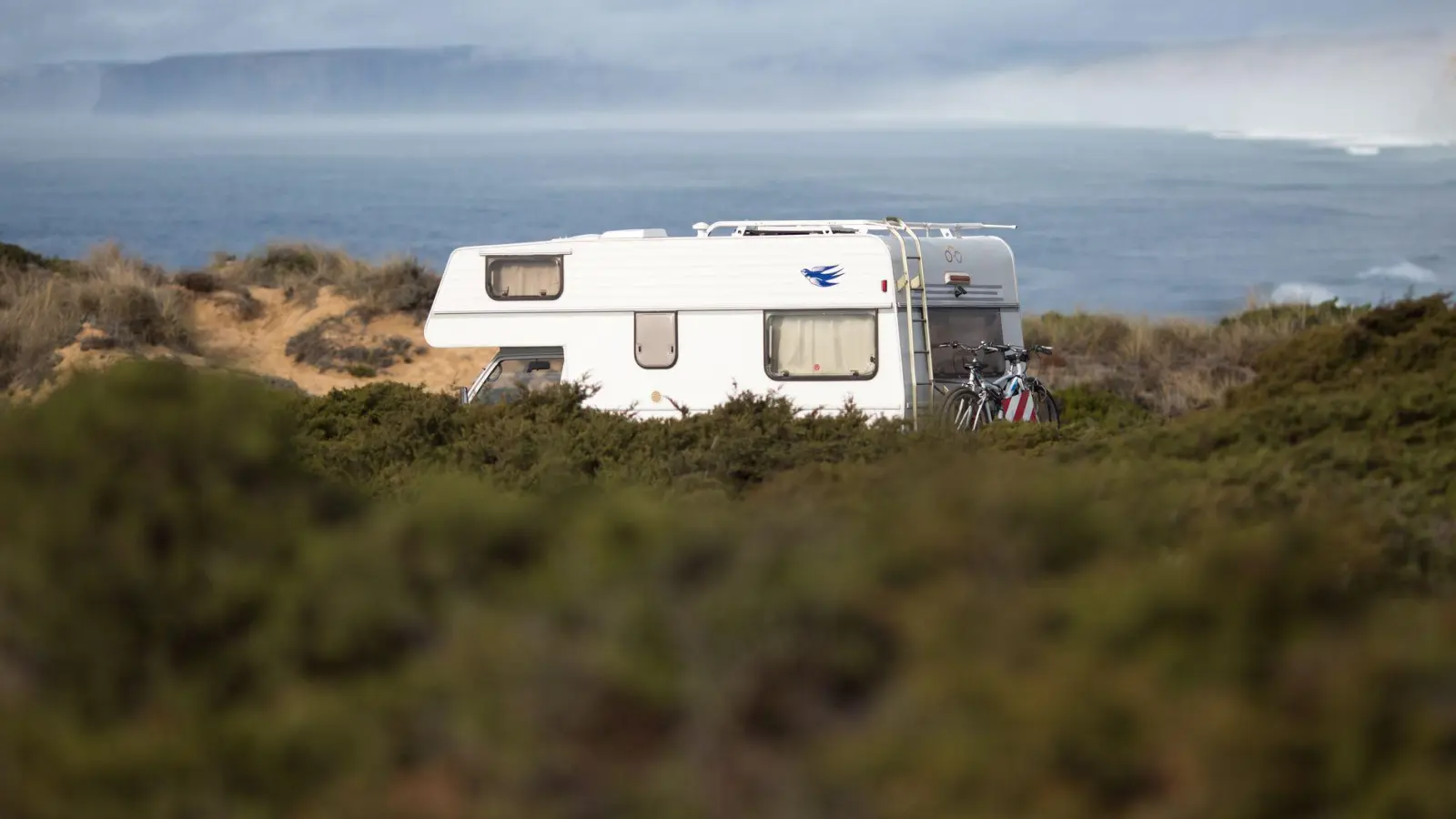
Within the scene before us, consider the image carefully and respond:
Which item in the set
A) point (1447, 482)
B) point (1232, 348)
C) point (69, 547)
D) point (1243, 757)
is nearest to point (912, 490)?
point (1243, 757)

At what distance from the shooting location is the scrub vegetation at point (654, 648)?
2.56 m

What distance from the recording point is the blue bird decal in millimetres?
13445

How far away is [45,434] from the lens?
146 inches

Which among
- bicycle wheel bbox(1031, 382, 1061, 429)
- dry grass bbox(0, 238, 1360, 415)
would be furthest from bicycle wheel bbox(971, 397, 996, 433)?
dry grass bbox(0, 238, 1360, 415)

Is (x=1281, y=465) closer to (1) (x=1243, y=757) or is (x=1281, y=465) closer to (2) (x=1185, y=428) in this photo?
(2) (x=1185, y=428)

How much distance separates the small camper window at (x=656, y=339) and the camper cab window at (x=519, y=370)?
0.78 metres

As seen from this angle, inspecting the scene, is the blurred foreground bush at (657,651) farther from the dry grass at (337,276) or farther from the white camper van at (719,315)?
the dry grass at (337,276)

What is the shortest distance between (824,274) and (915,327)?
92cm

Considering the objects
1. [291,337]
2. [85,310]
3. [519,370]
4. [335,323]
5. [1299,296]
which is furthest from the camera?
[1299,296]

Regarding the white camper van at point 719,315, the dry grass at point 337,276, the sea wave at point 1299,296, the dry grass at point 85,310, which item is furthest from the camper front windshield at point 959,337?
the sea wave at point 1299,296

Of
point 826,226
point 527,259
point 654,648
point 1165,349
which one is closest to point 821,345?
point 826,226

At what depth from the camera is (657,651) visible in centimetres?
289

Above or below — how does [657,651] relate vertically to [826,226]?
below

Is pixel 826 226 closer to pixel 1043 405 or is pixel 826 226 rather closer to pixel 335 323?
pixel 1043 405
